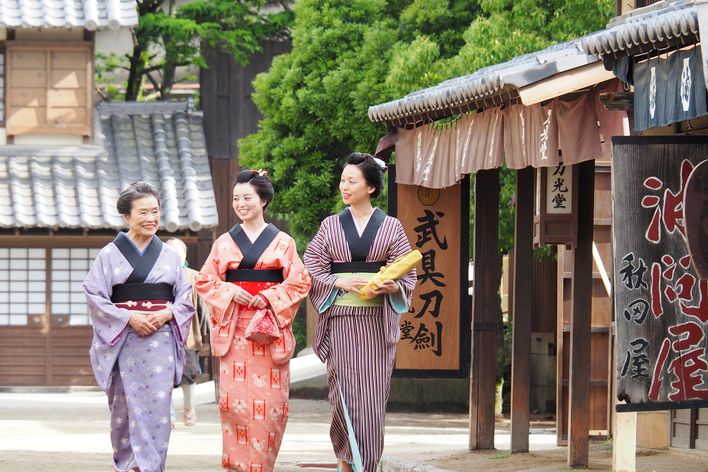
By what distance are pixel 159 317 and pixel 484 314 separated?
3.51m

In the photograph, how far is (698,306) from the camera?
29.6 feet

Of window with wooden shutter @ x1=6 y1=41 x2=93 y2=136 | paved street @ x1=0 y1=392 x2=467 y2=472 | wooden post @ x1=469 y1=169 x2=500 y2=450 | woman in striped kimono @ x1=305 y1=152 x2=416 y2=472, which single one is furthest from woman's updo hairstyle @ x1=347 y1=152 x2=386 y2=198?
window with wooden shutter @ x1=6 y1=41 x2=93 y2=136

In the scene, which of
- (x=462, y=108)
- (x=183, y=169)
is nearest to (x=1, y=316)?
(x=183, y=169)

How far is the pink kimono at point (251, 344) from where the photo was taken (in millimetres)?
9898

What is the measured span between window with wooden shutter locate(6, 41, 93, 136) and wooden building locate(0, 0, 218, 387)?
16 millimetres

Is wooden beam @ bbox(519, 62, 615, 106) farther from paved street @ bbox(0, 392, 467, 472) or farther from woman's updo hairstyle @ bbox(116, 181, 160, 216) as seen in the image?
paved street @ bbox(0, 392, 467, 472)

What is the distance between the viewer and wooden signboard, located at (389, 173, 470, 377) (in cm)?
1269

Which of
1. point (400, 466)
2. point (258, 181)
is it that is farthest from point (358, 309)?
point (400, 466)

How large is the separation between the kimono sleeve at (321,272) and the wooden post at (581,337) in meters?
2.00

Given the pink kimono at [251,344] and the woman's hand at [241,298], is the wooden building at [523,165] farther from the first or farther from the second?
the woman's hand at [241,298]

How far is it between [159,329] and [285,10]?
1514 centimetres

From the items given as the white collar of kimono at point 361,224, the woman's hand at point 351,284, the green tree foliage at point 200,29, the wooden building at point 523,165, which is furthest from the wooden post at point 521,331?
the green tree foliage at point 200,29

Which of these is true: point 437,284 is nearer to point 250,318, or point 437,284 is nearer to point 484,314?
point 484,314

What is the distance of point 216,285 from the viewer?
10000 millimetres
